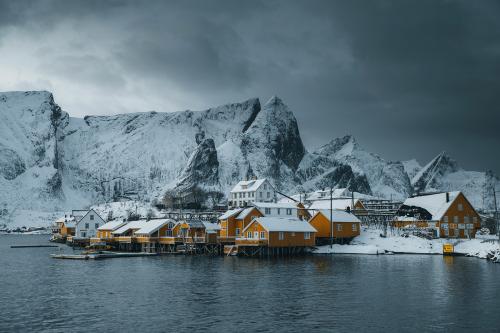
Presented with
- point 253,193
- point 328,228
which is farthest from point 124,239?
point 253,193

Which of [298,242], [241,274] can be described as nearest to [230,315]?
[241,274]

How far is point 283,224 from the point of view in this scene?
85688mm

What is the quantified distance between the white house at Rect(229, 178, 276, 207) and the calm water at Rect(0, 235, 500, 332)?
10907 centimetres

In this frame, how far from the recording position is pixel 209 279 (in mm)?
53812

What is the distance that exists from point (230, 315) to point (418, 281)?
24.0 meters

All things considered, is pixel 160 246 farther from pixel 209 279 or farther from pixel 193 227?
pixel 209 279

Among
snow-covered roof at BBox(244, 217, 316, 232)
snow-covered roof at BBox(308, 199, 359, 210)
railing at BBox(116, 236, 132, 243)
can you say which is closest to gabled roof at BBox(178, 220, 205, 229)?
snow-covered roof at BBox(244, 217, 316, 232)

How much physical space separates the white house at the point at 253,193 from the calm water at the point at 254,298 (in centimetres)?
10907

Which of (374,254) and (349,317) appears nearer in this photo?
(349,317)

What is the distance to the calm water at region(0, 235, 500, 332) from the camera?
32.4m

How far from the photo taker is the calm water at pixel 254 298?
3241 centimetres

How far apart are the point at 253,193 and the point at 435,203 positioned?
8252cm

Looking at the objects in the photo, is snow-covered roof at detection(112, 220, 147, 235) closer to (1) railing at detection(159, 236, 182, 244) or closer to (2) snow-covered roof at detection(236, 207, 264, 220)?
(1) railing at detection(159, 236, 182, 244)

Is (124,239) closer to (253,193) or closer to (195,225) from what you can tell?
(195,225)
